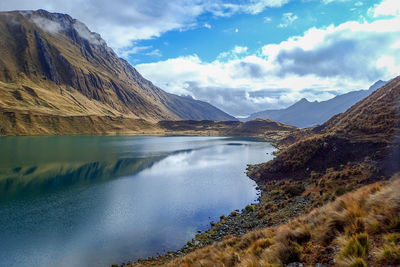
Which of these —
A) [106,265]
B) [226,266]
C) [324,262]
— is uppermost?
[324,262]

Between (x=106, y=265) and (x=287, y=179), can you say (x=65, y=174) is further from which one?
(x=287, y=179)

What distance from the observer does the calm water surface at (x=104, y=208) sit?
69.0ft

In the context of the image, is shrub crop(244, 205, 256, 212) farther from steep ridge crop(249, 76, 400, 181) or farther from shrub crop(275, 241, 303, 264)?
shrub crop(275, 241, 303, 264)

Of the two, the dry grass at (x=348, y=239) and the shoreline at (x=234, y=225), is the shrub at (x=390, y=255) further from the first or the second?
the shoreline at (x=234, y=225)

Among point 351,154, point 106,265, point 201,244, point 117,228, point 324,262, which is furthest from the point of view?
point 351,154

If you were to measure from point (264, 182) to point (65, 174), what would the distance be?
41024 mm

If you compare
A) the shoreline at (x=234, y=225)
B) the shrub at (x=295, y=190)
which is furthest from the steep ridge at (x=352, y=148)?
the shoreline at (x=234, y=225)

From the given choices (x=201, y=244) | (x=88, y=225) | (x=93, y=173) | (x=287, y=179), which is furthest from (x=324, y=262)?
(x=93, y=173)

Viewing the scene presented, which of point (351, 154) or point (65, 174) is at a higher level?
point (351, 154)

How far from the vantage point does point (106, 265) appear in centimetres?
1880

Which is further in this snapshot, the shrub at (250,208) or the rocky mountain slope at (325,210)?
the shrub at (250,208)

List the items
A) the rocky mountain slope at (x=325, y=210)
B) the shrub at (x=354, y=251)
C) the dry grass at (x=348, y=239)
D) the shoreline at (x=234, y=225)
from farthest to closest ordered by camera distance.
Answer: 1. the shoreline at (x=234, y=225)
2. the rocky mountain slope at (x=325, y=210)
3. the dry grass at (x=348, y=239)
4. the shrub at (x=354, y=251)

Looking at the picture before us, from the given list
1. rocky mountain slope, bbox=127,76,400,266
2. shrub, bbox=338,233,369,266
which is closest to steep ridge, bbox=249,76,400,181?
rocky mountain slope, bbox=127,76,400,266

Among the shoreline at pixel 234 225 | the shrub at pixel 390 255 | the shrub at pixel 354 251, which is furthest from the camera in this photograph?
the shoreline at pixel 234 225
